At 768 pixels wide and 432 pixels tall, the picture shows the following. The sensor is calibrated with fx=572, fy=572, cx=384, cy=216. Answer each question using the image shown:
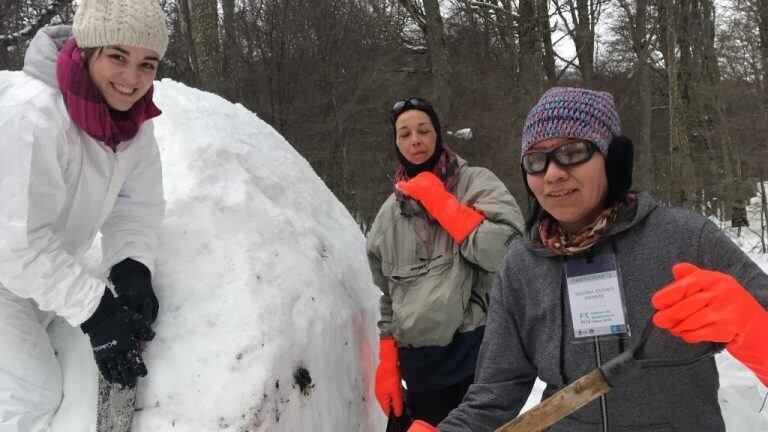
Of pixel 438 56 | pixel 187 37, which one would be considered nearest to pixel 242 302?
pixel 438 56

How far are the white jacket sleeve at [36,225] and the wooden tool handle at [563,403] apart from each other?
1209 mm

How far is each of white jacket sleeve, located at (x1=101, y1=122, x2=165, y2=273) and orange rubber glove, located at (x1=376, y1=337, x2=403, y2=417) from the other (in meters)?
0.98

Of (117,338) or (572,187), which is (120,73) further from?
(572,187)

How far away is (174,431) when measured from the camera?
1.76 meters

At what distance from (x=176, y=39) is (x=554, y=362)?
7.72 m

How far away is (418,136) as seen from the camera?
2.34m

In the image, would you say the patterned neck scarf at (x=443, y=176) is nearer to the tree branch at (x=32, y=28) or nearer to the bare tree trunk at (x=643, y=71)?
the tree branch at (x=32, y=28)

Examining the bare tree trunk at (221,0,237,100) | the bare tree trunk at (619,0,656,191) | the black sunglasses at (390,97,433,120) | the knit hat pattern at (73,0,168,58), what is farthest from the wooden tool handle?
the bare tree trunk at (619,0,656,191)

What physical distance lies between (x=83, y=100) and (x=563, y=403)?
60.1 inches

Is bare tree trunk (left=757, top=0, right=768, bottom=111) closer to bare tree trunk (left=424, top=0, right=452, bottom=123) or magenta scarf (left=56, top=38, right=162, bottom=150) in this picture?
bare tree trunk (left=424, top=0, right=452, bottom=123)

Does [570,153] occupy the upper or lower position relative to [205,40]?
lower

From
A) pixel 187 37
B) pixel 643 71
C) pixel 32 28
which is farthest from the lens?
pixel 643 71

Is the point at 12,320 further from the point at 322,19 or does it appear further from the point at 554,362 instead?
the point at 322,19

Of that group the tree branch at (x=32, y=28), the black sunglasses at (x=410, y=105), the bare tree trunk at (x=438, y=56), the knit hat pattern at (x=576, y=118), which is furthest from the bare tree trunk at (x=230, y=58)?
the knit hat pattern at (x=576, y=118)
